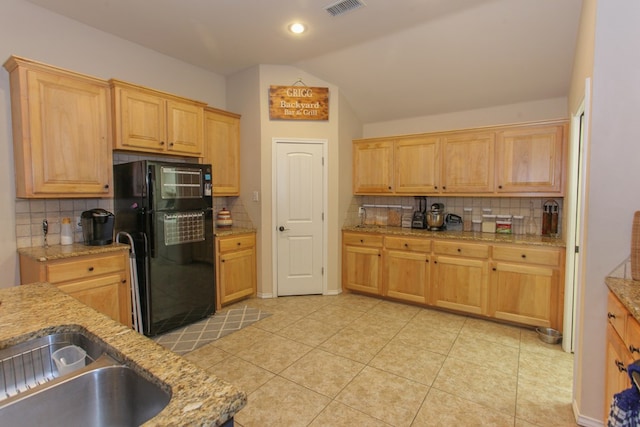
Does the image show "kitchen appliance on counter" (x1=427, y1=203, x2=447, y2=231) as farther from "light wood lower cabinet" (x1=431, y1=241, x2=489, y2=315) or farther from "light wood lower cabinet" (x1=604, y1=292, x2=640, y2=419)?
"light wood lower cabinet" (x1=604, y1=292, x2=640, y2=419)

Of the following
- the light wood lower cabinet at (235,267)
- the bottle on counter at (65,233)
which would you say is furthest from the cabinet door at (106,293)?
the light wood lower cabinet at (235,267)

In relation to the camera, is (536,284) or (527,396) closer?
(527,396)

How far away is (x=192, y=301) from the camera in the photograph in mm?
3248

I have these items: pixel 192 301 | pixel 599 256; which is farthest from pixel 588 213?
pixel 192 301

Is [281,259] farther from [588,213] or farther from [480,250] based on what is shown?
[588,213]

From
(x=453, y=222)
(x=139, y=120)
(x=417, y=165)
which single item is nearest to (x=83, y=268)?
(x=139, y=120)

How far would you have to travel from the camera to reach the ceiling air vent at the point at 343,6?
8.86 feet

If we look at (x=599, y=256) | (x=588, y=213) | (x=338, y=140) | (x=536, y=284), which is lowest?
(x=536, y=284)

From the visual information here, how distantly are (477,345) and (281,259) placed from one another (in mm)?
2326

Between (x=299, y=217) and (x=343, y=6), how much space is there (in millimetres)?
2312

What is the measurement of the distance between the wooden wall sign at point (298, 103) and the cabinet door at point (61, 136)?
1741 mm

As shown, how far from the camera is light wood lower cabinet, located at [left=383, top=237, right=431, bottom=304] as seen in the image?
12.1 ft

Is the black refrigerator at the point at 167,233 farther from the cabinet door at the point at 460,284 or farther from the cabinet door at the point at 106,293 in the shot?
the cabinet door at the point at 460,284

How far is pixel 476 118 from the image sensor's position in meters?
3.96
